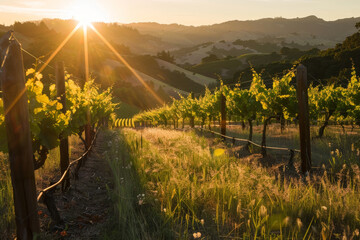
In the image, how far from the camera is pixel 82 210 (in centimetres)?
553

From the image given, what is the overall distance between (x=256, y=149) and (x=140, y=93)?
2350 inches

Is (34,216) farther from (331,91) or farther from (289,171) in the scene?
(331,91)

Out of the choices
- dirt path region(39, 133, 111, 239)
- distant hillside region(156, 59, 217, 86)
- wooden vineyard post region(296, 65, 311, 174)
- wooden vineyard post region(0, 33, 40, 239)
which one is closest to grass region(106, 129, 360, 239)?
dirt path region(39, 133, 111, 239)

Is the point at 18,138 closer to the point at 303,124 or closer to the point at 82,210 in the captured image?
the point at 82,210

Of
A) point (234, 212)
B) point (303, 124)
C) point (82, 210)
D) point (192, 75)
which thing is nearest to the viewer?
point (234, 212)

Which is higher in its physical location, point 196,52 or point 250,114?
point 196,52

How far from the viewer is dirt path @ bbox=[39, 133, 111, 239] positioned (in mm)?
4440

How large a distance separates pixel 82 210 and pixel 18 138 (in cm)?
248

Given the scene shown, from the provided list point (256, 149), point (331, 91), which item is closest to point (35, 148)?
point (256, 149)

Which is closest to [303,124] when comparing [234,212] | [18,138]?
[234,212]

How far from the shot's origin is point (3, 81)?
3.42 m

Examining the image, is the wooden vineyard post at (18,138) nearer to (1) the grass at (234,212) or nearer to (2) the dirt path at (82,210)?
(2) the dirt path at (82,210)

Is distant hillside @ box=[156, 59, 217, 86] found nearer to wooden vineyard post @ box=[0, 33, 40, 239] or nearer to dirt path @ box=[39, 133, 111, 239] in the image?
dirt path @ box=[39, 133, 111, 239]

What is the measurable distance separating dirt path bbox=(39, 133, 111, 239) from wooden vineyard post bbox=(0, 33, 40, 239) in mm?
580
